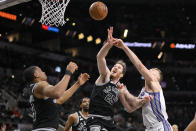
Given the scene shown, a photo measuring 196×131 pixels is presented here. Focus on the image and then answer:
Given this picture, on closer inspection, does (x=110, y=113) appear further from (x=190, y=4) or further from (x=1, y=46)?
(x=190, y=4)

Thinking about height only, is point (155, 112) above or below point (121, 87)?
below

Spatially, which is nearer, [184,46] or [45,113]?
[45,113]

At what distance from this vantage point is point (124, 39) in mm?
23281

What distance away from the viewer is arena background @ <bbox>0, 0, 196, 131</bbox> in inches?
764

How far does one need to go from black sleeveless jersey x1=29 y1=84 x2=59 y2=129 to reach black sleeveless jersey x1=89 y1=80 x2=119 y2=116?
70 centimetres

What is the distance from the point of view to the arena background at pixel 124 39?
63.7 feet

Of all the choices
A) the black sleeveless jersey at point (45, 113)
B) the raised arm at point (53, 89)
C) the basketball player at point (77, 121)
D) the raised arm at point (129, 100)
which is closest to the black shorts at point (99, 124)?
the raised arm at point (129, 100)

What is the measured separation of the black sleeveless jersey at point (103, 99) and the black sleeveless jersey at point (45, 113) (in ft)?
2.29

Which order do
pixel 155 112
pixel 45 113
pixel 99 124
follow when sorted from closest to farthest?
pixel 45 113 → pixel 99 124 → pixel 155 112

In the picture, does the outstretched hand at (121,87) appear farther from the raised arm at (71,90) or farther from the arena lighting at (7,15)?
the arena lighting at (7,15)

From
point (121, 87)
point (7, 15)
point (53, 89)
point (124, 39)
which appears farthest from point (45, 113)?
point (124, 39)

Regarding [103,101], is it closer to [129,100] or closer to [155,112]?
[129,100]

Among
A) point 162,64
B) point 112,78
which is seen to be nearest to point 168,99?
point 162,64

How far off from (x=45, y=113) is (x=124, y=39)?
19717 millimetres
